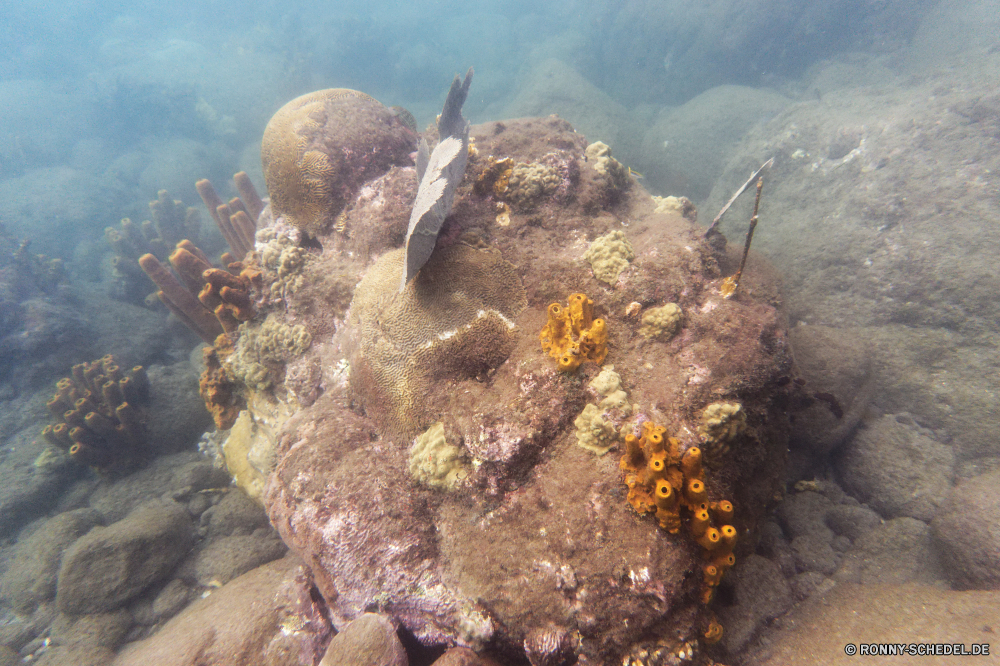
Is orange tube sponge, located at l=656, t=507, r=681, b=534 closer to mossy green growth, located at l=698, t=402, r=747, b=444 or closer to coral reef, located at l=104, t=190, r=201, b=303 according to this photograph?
mossy green growth, located at l=698, t=402, r=747, b=444

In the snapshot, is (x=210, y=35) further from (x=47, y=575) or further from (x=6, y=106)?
(x=47, y=575)

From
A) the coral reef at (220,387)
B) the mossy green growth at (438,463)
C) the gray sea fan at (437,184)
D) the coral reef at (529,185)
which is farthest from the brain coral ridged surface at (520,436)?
the coral reef at (220,387)

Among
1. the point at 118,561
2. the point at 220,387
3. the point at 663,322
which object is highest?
the point at 663,322

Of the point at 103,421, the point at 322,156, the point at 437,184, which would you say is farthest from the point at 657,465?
the point at 103,421

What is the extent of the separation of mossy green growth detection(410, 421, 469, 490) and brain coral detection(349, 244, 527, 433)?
9.8 inches

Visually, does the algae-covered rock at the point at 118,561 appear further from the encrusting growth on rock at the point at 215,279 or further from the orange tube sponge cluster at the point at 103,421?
the encrusting growth on rock at the point at 215,279

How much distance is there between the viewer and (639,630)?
2.17 metres

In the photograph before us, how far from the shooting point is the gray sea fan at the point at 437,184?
2865mm

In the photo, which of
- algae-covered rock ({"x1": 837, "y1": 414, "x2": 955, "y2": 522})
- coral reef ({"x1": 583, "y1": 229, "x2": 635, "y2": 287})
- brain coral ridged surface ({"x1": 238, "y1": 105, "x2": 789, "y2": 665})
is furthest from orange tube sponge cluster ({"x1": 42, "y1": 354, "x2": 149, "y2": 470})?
algae-covered rock ({"x1": 837, "y1": 414, "x2": 955, "y2": 522})

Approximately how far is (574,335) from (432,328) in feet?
4.10

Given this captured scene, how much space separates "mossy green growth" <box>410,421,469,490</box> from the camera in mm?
2965

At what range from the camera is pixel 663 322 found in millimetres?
2967

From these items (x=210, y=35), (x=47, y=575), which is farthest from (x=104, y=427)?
(x=210, y=35)

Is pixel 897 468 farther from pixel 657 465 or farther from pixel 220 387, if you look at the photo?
pixel 220 387
